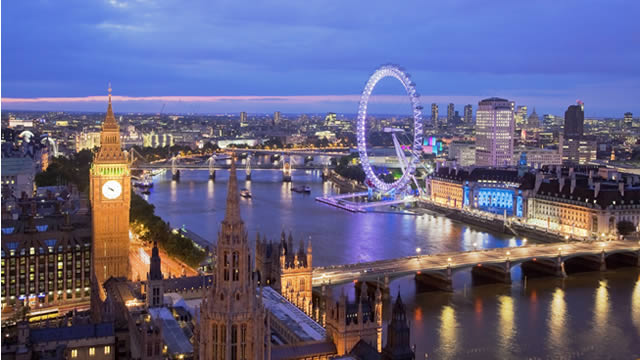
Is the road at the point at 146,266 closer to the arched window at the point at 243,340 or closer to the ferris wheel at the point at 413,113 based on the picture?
the arched window at the point at 243,340

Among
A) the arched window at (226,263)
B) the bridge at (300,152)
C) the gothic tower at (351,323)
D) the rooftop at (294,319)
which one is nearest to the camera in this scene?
the arched window at (226,263)

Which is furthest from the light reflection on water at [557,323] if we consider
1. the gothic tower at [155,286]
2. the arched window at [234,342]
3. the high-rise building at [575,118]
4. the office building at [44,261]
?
the high-rise building at [575,118]

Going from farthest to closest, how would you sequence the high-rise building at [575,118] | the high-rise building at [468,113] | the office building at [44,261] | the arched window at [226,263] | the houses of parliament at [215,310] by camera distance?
the high-rise building at [468,113]
the high-rise building at [575,118]
the office building at [44,261]
the houses of parliament at [215,310]
the arched window at [226,263]

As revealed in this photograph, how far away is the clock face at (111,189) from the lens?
100 ft

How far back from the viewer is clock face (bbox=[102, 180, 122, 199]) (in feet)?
100

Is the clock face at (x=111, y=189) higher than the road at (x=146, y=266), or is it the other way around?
the clock face at (x=111, y=189)

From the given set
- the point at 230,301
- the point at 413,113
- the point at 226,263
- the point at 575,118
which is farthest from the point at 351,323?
the point at 575,118

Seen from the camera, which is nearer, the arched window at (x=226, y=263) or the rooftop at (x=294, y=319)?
the arched window at (x=226, y=263)

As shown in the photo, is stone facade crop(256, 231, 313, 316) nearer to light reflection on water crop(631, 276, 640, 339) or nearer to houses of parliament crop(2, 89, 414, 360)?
houses of parliament crop(2, 89, 414, 360)

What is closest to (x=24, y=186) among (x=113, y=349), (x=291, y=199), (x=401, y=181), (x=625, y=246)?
(x=291, y=199)

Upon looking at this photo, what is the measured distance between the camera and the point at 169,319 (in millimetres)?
20438

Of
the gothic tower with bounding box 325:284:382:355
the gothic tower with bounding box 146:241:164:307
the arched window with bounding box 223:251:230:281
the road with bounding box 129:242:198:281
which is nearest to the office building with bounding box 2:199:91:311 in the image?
the road with bounding box 129:242:198:281

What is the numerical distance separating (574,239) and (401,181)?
69.4ft

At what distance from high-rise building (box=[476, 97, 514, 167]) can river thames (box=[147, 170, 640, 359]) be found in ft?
133
